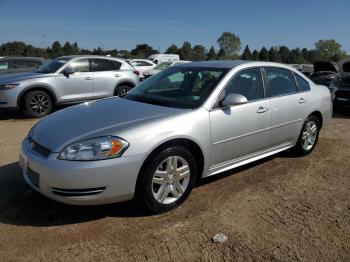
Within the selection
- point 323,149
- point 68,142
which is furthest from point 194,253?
point 323,149

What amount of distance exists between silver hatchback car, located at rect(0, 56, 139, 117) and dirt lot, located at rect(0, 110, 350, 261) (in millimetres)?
4413

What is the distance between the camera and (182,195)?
3.92 m

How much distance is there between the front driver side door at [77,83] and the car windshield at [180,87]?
4.92 meters

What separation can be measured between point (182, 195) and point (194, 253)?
89 centimetres

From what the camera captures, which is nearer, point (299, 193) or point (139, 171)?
point (139, 171)

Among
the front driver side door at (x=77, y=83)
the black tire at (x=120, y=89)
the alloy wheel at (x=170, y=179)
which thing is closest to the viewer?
the alloy wheel at (x=170, y=179)

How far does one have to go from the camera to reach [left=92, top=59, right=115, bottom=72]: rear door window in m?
10.1

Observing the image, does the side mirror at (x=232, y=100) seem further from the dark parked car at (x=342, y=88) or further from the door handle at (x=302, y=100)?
the dark parked car at (x=342, y=88)

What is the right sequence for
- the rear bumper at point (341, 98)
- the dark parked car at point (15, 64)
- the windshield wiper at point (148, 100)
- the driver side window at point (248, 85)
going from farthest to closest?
the dark parked car at point (15, 64)
the rear bumper at point (341, 98)
the driver side window at point (248, 85)
the windshield wiper at point (148, 100)

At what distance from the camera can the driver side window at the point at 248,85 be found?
14.6 ft

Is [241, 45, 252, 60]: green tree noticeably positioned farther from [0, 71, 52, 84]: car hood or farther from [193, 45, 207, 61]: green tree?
[0, 71, 52, 84]: car hood

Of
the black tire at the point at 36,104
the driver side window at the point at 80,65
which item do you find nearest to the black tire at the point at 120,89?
the driver side window at the point at 80,65

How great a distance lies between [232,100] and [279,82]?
1.38m

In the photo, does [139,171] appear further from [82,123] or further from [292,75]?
[292,75]
